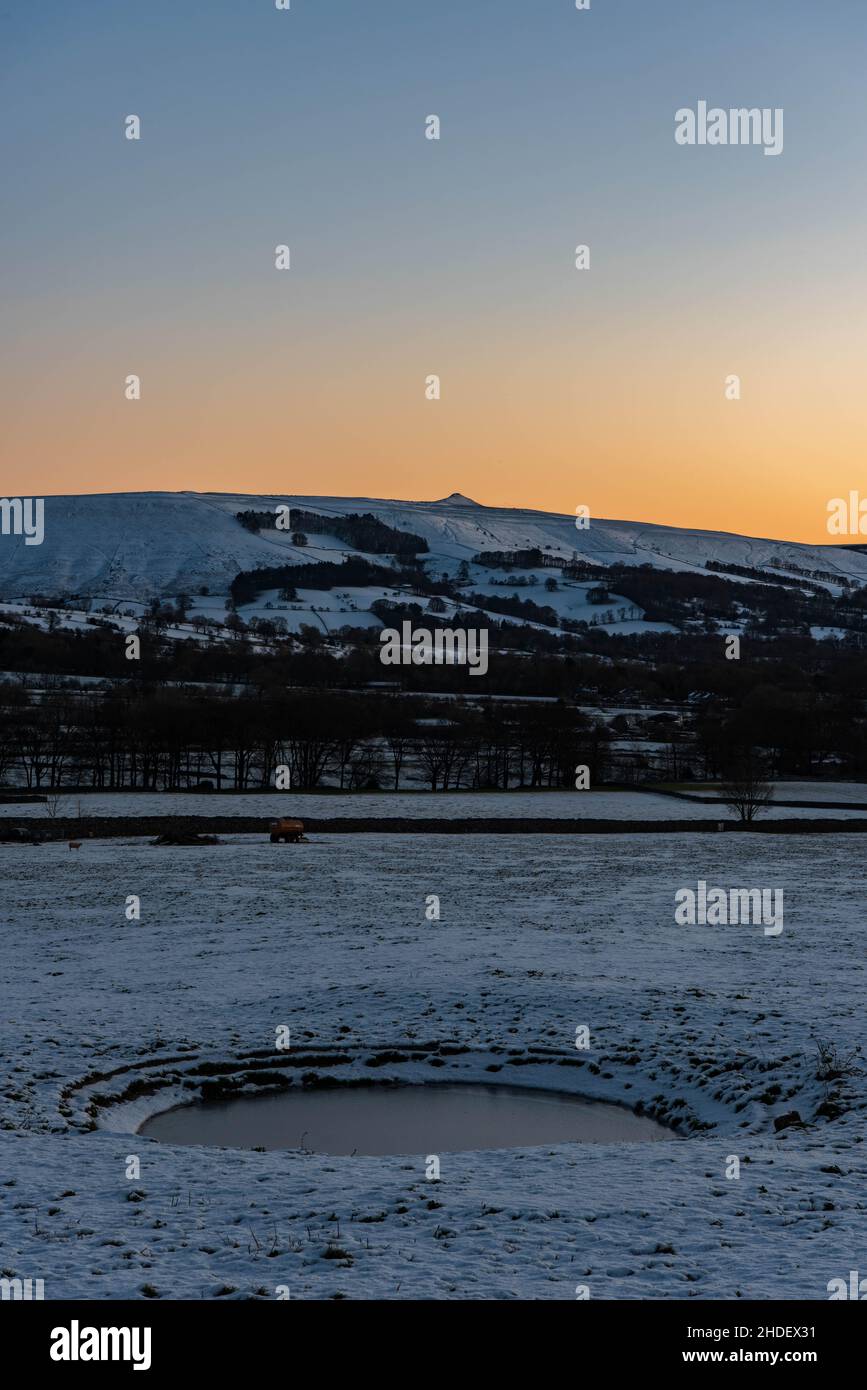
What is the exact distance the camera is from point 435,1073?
20.1m

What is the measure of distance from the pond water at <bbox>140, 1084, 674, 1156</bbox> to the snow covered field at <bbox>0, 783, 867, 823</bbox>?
52638mm

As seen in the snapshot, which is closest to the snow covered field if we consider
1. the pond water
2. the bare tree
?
the bare tree

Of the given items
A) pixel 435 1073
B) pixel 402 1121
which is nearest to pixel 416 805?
pixel 435 1073

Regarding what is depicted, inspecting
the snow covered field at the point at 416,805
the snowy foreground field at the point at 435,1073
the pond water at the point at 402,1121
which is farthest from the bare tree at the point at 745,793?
the pond water at the point at 402,1121

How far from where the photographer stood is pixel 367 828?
219ft

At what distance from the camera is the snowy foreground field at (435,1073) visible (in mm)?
11711

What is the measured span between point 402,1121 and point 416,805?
Result: 65.7 meters

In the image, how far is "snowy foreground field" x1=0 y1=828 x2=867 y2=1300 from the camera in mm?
11711

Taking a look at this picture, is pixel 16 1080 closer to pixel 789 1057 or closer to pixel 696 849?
pixel 789 1057

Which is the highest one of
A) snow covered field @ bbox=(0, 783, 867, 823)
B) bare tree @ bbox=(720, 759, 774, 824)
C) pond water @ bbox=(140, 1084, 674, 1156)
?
bare tree @ bbox=(720, 759, 774, 824)

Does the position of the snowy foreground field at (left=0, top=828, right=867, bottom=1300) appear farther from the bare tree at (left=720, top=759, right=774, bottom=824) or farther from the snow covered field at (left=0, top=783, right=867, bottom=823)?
the snow covered field at (left=0, top=783, right=867, bottom=823)

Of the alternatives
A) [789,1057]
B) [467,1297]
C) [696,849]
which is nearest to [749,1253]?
[467,1297]

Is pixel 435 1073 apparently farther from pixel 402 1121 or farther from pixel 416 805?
pixel 416 805
